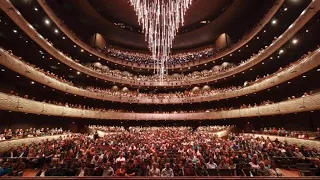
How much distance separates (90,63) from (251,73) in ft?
78.8

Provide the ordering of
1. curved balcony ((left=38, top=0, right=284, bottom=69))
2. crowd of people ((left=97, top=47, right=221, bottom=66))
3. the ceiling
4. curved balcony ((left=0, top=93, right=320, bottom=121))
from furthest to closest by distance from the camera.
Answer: crowd of people ((left=97, top=47, right=221, bottom=66)), the ceiling, curved balcony ((left=38, top=0, right=284, bottom=69)), curved balcony ((left=0, top=93, right=320, bottom=121))

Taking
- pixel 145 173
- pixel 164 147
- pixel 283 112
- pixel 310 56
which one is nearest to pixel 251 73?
pixel 283 112

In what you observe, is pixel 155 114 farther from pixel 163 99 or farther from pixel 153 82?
pixel 153 82

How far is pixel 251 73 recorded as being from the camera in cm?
2466

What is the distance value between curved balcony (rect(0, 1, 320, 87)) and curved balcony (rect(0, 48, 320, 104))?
8.42 feet

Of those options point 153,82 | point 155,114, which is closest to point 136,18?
point 153,82

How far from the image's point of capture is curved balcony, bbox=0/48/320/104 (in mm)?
13141

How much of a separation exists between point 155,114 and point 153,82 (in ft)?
18.2

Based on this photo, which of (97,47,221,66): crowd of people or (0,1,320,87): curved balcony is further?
(97,47,221,66): crowd of people

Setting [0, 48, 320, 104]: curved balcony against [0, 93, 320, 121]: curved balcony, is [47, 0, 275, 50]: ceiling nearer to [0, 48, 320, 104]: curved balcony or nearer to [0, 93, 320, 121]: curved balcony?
[0, 48, 320, 104]: curved balcony

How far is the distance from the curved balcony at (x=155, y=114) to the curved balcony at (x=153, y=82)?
533 cm

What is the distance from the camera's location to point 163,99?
→ 29625 millimetres

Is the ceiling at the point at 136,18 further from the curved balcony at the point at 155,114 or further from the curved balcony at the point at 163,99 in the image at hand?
the curved balcony at the point at 155,114

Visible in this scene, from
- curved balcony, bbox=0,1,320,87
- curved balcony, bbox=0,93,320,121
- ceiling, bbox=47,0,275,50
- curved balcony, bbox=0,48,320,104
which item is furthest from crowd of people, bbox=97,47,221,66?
curved balcony, bbox=0,93,320,121
